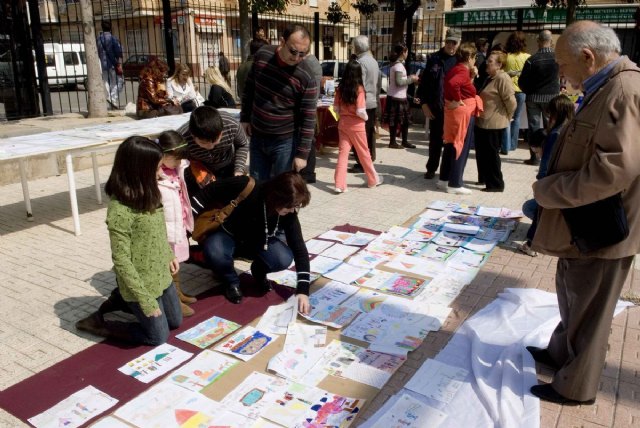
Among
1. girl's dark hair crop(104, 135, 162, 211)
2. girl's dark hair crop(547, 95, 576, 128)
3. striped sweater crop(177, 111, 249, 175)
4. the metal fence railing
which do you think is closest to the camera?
girl's dark hair crop(104, 135, 162, 211)

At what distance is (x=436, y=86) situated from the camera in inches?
Answer: 270

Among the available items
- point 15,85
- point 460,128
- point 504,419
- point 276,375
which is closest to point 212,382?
point 276,375

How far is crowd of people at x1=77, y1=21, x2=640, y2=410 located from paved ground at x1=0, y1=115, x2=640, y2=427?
0.19 meters

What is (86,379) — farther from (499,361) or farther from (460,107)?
(460,107)

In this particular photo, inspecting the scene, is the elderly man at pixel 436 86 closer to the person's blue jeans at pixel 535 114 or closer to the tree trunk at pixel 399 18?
the person's blue jeans at pixel 535 114

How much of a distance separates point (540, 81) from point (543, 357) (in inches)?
237

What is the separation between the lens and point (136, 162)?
9.10 ft

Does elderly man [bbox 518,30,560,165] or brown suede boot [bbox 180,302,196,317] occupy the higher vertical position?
elderly man [bbox 518,30,560,165]

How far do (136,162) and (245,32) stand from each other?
29.2 ft

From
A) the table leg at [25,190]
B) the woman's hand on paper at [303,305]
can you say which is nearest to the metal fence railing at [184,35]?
the table leg at [25,190]

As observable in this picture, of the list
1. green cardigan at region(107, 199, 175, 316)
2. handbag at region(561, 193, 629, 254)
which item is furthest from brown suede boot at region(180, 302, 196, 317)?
handbag at region(561, 193, 629, 254)

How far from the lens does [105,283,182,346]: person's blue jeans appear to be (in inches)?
118

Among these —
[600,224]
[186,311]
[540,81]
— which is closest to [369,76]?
[540,81]

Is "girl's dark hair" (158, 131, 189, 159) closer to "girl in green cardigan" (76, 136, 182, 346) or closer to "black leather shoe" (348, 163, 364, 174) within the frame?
"girl in green cardigan" (76, 136, 182, 346)
